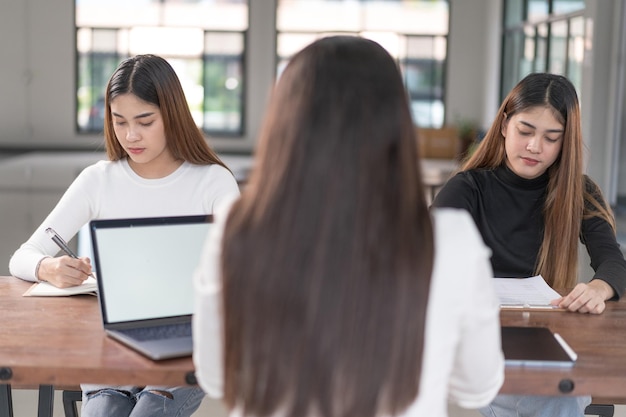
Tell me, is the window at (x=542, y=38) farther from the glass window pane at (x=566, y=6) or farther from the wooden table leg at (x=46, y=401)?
the wooden table leg at (x=46, y=401)

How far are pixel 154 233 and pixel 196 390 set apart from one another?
412 mm

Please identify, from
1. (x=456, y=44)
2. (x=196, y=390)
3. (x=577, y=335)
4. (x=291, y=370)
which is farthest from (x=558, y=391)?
(x=456, y=44)

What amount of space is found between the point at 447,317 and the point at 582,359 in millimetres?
559

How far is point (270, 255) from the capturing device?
106 cm

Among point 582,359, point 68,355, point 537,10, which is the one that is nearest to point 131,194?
point 68,355

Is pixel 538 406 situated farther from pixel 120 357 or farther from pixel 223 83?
pixel 223 83

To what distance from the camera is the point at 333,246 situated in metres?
1.05

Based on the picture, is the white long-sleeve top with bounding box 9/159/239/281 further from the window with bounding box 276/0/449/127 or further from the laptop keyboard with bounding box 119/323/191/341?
the window with bounding box 276/0/449/127

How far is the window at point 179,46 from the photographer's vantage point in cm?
1442

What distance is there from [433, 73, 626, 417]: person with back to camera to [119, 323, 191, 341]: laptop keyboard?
3.10 feet

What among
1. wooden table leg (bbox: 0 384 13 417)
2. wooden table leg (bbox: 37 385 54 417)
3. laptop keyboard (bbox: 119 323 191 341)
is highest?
laptop keyboard (bbox: 119 323 191 341)

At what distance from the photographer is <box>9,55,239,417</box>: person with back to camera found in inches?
89.7

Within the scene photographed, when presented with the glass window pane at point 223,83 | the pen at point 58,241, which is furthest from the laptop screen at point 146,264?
the glass window pane at point 223,83

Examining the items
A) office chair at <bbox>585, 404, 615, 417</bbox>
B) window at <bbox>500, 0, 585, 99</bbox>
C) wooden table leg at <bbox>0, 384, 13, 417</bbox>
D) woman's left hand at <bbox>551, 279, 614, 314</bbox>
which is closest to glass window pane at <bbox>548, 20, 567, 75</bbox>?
window at <bbox>500, 0, 585, 99</bbox>
